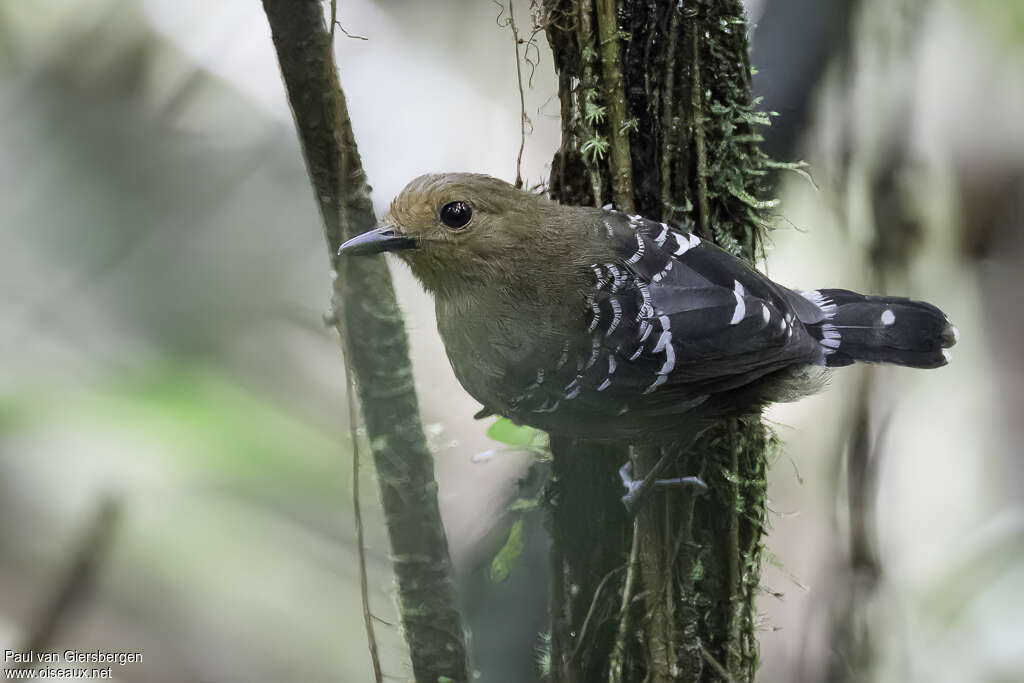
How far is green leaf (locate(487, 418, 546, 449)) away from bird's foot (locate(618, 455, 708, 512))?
0.33m

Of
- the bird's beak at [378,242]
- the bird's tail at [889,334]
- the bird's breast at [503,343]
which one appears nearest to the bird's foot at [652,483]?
the bird's breast at [503,343]

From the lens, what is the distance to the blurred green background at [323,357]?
2428 millimetres

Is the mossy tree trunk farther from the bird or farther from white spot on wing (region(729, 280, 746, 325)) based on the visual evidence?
white spot on wing (region(729, 280, 746, 325))

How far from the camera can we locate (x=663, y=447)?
2.29 m

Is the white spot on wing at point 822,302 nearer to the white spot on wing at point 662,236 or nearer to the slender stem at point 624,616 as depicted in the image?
the white spot on wing at point 662,236

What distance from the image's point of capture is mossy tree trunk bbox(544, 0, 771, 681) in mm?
2197

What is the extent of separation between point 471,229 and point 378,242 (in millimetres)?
345

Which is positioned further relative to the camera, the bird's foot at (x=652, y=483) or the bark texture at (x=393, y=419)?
the bird's foot at (x=652, y=483)

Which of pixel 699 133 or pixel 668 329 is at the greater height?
pixel 699 133

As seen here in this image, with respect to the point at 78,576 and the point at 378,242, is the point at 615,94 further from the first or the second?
the point at 78,576

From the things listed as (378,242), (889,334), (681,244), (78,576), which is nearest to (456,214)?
(378,242)

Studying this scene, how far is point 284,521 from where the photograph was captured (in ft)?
8.73

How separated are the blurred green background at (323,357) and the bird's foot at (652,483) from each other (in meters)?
0.32

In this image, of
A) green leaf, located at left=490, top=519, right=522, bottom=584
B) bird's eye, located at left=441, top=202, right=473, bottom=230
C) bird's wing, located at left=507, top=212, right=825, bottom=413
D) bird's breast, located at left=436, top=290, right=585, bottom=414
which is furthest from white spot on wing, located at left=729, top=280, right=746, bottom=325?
green leaf, located at left=490, top=519, right=522, bottom=584
